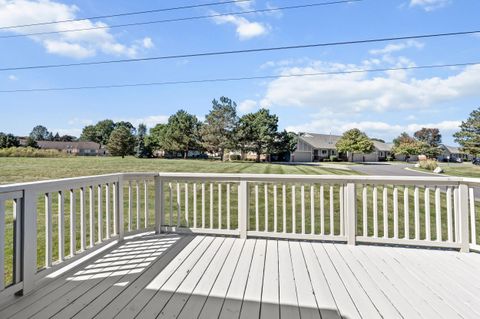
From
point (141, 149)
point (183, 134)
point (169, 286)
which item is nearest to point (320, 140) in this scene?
point (183, 134)

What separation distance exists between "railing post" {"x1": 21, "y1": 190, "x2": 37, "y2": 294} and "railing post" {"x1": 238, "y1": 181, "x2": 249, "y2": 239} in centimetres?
214

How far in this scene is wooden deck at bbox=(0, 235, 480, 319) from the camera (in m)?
1.81

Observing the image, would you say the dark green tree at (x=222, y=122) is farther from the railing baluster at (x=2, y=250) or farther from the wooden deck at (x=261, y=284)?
the railing baluster at (x=2, y=250)

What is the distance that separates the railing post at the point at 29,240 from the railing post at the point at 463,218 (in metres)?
4.27

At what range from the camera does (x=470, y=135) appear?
1035 inches

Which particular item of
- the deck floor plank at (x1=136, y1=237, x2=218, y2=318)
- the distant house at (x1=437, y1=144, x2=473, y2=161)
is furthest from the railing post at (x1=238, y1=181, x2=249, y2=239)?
the distant house at (x1=437, y1=144, x2=473, y2=161)

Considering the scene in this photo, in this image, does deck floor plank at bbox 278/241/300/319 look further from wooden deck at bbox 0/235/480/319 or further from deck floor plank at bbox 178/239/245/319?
deck floor plank at bbox 178/239/245/319

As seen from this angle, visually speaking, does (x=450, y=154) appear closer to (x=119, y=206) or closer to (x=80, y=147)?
(x=119, y=206)

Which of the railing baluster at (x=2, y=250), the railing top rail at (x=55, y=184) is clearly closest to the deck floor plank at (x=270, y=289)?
the railing baluster at (x=2, y=250)

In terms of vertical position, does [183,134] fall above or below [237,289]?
above

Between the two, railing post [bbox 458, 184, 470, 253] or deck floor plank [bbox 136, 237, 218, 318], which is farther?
railing post [bbox 458, 184, 470, 253]

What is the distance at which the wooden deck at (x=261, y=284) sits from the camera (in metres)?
1.81

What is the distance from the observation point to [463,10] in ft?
23.6

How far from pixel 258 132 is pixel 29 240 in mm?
30167
